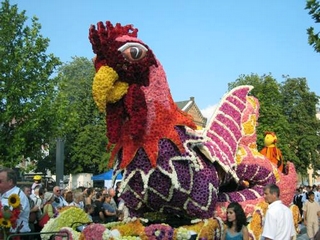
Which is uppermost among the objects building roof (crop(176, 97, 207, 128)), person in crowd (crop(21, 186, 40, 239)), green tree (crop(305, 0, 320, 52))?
building roof (crop(176, 97, 207, 128))

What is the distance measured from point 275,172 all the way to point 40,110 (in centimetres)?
1333

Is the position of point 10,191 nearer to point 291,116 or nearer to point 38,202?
point 38,202

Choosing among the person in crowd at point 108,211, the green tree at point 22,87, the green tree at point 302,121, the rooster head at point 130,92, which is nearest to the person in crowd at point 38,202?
the person in crowd at point 108,211

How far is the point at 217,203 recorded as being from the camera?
716cm

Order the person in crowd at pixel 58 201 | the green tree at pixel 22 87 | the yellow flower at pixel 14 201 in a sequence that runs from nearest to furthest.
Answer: the yellow flower at pixel 14 201 < the person in crowd at pixel 58 201 < the green tree at pixel 22 87

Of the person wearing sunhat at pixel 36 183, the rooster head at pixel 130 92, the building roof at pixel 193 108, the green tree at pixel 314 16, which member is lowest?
the person wearing sunhat at pixel 36 183

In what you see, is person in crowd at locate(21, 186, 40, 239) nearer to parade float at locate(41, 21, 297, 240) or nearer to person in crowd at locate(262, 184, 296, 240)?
parade float at locate(41, 21, 297, 240)

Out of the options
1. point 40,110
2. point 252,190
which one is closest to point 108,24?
point 252,190

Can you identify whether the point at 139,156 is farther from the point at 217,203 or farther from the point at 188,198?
the point at 217,203

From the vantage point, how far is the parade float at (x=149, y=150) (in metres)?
6.28

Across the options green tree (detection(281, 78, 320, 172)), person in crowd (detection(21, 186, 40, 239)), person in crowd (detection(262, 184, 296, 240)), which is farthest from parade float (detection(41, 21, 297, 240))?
green tree (detection(281, 78, 320, 172))

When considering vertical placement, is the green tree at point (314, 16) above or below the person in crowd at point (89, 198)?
above

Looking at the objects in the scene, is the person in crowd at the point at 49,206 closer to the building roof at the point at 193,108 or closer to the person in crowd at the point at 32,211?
the person in crowd at the point at 32,211

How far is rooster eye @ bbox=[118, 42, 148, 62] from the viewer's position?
625cm
